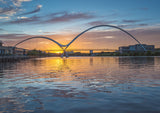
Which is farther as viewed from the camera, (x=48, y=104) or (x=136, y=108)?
(x=48, y=104)

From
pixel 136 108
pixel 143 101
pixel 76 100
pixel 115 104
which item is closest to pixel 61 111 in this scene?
pixel 76 100

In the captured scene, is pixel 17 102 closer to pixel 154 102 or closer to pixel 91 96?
pixel 91 96

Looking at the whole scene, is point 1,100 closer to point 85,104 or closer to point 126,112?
point 85,104

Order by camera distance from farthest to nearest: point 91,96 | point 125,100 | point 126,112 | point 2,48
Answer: point 2,48
point 91,96
point 125,100
point 126,112

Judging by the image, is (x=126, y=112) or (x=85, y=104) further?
(x=85, y=104)

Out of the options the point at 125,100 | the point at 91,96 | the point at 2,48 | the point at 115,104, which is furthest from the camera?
the point at 2,48

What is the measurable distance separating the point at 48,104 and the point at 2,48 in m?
176

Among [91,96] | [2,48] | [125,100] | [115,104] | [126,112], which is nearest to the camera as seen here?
[126,112]

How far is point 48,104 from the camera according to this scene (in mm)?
10477

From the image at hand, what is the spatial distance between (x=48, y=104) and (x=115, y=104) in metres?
4.03

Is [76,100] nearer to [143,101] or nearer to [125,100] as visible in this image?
[125,100]

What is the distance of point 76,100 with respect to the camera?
11.4 metres

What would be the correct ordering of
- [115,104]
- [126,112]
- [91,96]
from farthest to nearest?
1. [91,96]
2. [115,104]
3. [126,112]

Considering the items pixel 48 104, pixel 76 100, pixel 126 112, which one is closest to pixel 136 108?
pixel 126 112
